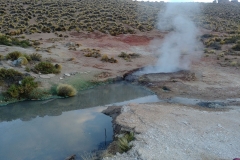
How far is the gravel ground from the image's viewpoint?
7.06 metres

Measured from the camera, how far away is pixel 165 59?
67.9ft

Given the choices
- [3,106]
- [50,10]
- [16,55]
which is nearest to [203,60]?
[16,55]

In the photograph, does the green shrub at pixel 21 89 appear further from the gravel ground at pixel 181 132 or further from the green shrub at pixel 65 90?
the gravel ground at pixel 181 132

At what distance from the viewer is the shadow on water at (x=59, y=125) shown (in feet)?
27.3

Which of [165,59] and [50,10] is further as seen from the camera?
[50,10]

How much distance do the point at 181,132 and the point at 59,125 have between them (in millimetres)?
4605

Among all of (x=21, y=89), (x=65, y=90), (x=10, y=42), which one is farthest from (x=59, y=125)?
(x=10, y=42)

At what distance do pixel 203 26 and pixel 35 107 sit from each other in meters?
32.2

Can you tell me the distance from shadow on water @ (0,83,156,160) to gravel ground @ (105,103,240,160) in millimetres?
1249

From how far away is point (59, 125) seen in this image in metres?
10.3

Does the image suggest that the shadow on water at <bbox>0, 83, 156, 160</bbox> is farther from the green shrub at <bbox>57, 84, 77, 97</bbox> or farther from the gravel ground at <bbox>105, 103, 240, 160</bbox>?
the gravel ground at <bbox>105, 103, 240, 160</bbox>

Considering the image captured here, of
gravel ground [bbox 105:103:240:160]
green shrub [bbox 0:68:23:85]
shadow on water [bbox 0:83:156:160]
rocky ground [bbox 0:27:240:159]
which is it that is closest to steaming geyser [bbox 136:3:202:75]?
rocky ground [bbox 0:27:240:159]

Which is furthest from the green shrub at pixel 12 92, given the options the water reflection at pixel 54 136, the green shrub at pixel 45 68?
the green shrub at pixel 45 68

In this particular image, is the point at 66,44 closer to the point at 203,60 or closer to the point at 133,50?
the point at 133,50
